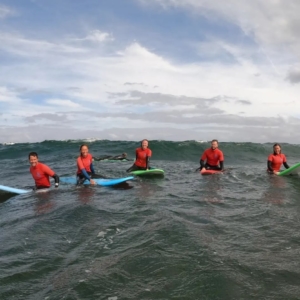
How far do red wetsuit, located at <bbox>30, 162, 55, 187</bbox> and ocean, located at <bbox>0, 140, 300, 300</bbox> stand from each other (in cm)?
81

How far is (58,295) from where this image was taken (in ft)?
12.4

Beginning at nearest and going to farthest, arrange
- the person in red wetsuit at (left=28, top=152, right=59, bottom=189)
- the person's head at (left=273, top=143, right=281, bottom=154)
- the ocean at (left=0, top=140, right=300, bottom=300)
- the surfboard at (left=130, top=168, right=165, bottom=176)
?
the ocean at (left=0, top=140, right=300, bottom=300) < the person in red wetsuit at (left=28, top=152, right=59, bottom=189) < the surfboard at (left=130, top=168, right=165, bottom=176) < the person's head at (left=273, top=143, right=281, bottom=154)

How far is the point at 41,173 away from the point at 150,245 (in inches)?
248

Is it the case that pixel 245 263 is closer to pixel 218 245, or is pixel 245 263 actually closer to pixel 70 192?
pixel 218 245

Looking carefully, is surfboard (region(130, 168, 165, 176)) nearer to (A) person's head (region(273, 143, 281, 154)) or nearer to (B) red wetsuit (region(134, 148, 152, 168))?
(B) red wetsuit (region(134, 148, 152, 168))

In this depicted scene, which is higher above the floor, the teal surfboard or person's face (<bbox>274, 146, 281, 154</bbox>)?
person's face (<bbox>274, 146, 281, 154</bbox>)

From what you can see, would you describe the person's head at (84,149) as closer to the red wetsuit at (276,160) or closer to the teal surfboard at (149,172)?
the teal surfboard at (149,172)

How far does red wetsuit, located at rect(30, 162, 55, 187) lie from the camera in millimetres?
10438

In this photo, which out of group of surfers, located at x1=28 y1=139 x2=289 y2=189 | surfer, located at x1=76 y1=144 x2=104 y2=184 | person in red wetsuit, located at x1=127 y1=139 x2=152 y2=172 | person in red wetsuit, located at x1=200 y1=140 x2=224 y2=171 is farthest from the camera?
person in red wetsuit, located at x1=200 y1=140 x2=224 y2=171

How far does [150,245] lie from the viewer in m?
5.29

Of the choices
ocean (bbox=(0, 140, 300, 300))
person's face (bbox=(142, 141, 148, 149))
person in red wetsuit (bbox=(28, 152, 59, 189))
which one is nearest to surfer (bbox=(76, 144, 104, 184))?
person in red wetsuit (bbox=(28, 152, 59, 189))

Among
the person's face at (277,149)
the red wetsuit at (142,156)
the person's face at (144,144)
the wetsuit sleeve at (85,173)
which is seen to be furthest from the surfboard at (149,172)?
the person's face at (277,149)

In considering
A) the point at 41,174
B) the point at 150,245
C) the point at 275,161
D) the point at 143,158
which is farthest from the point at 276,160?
the point at 150,245

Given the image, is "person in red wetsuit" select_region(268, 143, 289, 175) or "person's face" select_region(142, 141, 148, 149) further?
"person in red wetsuit" select_region(268, 143, 289, 175)
